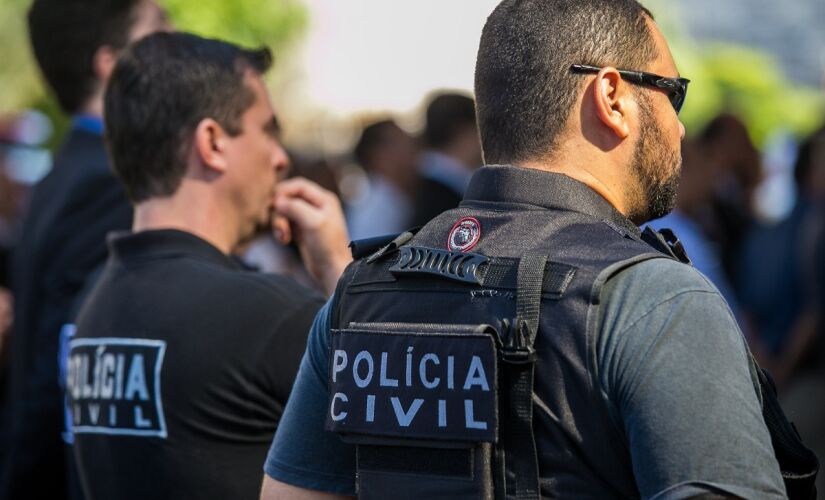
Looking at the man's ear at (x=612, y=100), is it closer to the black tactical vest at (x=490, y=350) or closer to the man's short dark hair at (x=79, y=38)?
the black tactical vest at (x=490, y=350)

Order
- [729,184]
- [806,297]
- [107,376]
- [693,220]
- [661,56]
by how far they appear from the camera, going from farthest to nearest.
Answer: [729,184]
[806,297]
[693,220]
[107,376]
[661,56]

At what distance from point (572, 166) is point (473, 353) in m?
0.40

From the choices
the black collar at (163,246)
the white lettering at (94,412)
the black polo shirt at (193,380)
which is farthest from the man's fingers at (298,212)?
the white lettering at (94,412)

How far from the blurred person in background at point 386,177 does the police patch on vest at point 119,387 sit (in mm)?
5301

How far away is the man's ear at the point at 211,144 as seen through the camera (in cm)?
307

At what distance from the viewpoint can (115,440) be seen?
9.20 ft

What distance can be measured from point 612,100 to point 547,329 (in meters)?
0.46

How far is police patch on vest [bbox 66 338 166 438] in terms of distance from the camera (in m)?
2.75

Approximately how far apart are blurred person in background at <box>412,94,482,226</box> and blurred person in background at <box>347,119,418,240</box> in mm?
1459

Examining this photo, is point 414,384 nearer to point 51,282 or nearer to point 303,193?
point 303,193

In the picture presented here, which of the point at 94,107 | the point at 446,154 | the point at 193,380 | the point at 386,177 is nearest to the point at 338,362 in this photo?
the point at 193,380

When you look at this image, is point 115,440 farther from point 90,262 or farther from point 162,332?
point 90,262

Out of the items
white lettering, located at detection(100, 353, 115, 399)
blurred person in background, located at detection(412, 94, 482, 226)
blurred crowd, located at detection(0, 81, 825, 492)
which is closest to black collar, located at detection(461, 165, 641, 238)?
white lettering, located at detection(100, 353, 115, 399)

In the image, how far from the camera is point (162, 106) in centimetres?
305
